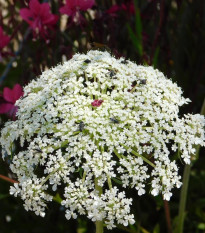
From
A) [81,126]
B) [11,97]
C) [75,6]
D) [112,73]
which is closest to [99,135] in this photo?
[81,126]

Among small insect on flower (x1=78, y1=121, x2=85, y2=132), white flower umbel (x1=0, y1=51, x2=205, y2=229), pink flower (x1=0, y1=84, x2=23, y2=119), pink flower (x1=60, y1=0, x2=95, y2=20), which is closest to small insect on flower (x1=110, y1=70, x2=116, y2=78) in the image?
white flower umbel (x1=0, y1=51, x2=205, y2=229)

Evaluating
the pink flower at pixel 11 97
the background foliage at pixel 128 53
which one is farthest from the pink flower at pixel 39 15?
the pink flower at pixel 11 97

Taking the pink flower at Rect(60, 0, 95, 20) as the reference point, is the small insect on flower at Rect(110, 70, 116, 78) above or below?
below

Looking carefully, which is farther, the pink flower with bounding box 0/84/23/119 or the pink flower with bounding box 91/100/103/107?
the pink flower with bounding box 0/84/23/119

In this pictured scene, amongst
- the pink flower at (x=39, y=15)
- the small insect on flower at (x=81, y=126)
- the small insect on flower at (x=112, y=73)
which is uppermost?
the pink flower at (x=39, y=15)

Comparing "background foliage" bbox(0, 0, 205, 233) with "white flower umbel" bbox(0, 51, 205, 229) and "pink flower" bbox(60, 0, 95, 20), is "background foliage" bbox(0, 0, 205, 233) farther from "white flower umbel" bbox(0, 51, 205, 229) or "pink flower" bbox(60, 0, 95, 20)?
"white flower umbel" bbox(0, 51, 205, 229)

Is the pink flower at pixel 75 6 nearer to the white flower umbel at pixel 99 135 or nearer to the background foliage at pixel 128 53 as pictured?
the background foliage at pixel 128 53

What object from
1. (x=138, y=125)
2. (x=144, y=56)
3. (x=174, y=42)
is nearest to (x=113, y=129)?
(x=138, y=125)
